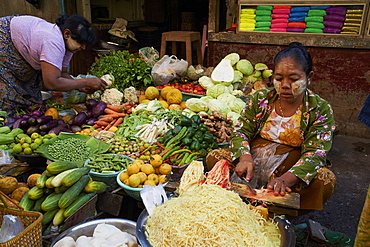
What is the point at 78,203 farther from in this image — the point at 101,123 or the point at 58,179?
the point at 101,123

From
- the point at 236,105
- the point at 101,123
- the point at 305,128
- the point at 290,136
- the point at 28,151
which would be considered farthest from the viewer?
the point at 236,105

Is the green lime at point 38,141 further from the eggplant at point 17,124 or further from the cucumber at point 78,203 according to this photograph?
the cucumber at point 78,203

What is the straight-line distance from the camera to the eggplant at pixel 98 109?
4.87 metres

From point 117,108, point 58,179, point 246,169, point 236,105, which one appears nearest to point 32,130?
point 117,108

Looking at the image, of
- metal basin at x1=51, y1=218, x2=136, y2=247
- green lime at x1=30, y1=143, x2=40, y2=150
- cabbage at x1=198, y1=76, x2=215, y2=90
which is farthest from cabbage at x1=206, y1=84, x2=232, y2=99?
metal basin at x1=51, y1=218, x2=136, y2=247

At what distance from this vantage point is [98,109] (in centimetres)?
489

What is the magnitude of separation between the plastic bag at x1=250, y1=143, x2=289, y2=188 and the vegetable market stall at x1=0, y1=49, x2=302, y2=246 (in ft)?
1.04

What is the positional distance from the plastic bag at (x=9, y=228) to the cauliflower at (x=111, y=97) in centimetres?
344

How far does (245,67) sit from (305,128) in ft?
12.5

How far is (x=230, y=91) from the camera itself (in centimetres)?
576

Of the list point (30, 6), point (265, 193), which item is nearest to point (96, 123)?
point (265, 193)

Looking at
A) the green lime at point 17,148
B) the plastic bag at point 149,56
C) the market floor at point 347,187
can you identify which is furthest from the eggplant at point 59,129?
the market floor at point 347,187

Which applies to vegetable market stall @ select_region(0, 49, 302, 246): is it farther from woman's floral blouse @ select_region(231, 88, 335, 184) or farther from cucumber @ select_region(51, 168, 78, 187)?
woman's floral blouse @ select_region(231, 88, 335, 184)

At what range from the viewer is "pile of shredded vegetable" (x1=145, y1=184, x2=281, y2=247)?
1.70 metres
